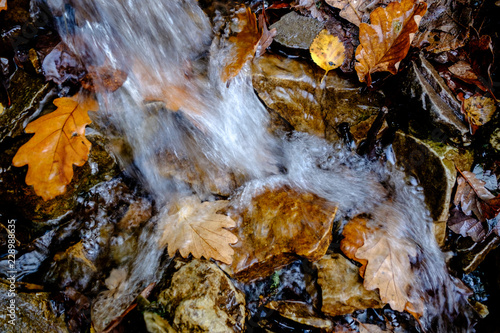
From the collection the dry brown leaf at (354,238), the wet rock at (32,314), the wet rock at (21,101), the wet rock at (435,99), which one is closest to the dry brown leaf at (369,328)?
the dry brown leaf at (354,238)

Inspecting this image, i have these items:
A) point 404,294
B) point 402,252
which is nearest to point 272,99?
point 402,252

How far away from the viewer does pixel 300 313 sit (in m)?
2.00

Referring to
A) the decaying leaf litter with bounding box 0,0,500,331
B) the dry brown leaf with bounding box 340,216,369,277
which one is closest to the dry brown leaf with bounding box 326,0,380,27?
the decaying leaf litter with bounding box 0,0,500,331

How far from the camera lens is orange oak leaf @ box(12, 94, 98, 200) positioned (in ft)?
6.47

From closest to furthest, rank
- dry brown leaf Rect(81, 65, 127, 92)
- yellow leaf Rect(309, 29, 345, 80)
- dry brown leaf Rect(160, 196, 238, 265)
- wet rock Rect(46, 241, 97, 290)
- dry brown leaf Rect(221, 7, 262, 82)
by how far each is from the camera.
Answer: dry brown leaf Rect(160, 196, 238, 265), wet rock Rect(46, 241, 97, 290), dry brown leaf Rect(81, 65, 127, 92), yellow leaf Rect(309, 29, 345, 80), dry brown leaf Rect(221, 7, 262, 82)

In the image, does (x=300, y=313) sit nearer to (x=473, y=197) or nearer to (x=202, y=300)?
(x=202, y=300)

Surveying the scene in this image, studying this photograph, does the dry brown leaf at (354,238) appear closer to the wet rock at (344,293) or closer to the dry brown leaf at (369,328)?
the wet rock at (344,293)

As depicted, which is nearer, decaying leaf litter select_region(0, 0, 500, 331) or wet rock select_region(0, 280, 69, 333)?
wet rock select_region(0, 280, 69, 333)

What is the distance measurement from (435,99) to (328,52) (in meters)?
0.92

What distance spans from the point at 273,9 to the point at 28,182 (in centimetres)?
254

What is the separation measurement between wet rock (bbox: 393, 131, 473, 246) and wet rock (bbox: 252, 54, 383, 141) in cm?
47

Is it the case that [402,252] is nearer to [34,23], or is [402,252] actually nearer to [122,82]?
[122,82]

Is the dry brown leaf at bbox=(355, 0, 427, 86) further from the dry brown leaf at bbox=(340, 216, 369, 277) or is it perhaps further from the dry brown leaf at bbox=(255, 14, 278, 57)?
the dry brown leaf at bbox=(340, 216, 369, 277)

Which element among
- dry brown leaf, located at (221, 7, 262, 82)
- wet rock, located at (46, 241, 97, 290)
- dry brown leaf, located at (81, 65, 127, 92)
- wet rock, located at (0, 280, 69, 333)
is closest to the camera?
wet rock, located at (0, 280, 69, 333)
